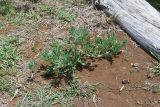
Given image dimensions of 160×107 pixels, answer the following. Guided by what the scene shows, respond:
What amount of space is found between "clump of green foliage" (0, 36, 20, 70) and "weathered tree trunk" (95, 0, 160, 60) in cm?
143

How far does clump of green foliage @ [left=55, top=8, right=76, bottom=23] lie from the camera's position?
18.7ft

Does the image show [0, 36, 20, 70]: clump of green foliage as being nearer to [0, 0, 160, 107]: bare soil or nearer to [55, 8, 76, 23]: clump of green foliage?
[0, 0, 160, 107]: bare soil

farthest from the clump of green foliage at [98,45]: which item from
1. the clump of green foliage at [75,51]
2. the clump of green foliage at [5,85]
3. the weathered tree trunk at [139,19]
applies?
the clump of green foliage at [5,85]

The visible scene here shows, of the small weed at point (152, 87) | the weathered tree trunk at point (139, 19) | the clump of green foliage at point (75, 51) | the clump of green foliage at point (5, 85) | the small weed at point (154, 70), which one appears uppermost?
the weathered tree trunk at point (139, 19)

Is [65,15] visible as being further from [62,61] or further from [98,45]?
[62,61]

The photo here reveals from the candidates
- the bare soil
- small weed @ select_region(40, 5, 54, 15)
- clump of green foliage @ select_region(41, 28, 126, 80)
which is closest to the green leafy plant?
clump of green foliage @ select_region(41, 28, 126, 80)

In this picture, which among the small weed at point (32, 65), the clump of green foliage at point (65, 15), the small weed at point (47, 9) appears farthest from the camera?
the small weed at point (47, 9)

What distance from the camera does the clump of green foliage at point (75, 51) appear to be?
4.59 meters

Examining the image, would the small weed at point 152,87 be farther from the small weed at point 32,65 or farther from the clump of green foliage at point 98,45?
the small weed at point 32,65

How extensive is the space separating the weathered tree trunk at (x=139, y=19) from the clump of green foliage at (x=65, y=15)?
1.47ft

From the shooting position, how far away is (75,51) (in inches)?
187

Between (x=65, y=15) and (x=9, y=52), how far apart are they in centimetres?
113

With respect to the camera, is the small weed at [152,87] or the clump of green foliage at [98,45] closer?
the small weed at [152,87]

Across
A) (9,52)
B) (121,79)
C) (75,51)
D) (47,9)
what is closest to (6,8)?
(47,9)
